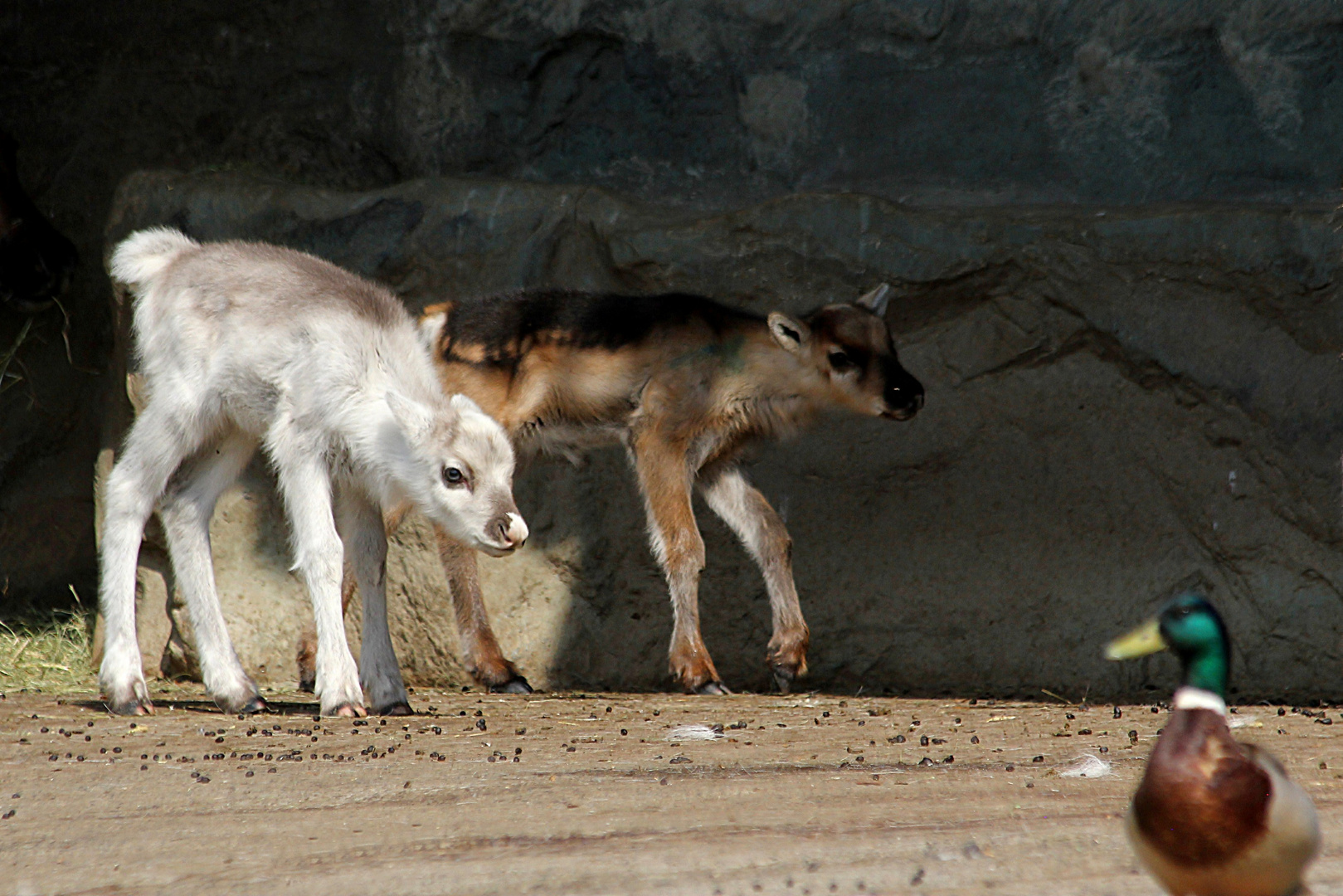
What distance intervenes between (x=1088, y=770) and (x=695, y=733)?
1.52m

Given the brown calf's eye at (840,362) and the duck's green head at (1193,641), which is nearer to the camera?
the duck's green head at (1193,641)

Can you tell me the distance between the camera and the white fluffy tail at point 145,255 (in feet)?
23.6

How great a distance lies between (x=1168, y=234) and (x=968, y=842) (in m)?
4.76

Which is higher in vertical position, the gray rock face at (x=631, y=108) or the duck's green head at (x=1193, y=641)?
the gray rock face at (x=631, y=108)

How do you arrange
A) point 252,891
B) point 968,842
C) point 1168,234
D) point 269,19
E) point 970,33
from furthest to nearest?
point 269,19 → point 970,33 → point 1168,234 → point 968,842 → point 252,891

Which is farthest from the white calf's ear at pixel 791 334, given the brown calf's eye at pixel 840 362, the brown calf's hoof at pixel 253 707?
the brown calf's hoof at pixel 253 707

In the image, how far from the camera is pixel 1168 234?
772 centimetres

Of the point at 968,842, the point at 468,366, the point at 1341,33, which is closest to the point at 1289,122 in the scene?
the point at 1341,33

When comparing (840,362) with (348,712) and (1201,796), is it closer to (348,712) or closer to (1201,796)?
(348,712)

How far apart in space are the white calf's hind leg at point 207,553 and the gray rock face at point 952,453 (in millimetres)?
1378

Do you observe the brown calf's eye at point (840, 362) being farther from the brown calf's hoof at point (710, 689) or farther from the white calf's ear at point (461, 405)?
the white calf's ear at point (461, 405)

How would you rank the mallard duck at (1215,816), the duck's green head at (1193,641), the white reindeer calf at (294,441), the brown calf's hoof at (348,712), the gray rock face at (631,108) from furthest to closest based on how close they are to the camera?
the gray rock face at (631,108) < the white reindeer calf at (294,441) < the brown calf's hoof at (348,712) < the duck's green head at (1193,641) < the mallard duck at (1215,816)

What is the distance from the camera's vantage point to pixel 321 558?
21.3 ft

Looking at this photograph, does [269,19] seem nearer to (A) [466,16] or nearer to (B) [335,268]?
(A) [466,16]
